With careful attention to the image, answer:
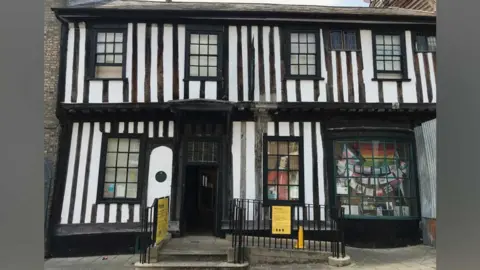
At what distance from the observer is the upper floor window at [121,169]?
367 inches

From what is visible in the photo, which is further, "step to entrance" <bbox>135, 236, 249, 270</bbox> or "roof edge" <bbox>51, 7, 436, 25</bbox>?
"roof edge" <bbox>51, 7, 436, 25</bbox>

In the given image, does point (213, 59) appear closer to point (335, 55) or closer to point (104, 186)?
point (335, 55)

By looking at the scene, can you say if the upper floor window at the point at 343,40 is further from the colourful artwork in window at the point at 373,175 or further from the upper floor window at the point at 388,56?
the colourful artwork in window at the point at 373,175

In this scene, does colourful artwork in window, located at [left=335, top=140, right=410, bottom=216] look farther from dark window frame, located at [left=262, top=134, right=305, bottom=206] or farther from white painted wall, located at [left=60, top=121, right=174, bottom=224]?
white painted wall, located at [left=60, top=121, right=174, bottom=224]

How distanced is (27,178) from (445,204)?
68.2 inches

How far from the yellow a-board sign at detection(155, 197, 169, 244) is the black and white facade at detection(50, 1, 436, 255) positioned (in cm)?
74

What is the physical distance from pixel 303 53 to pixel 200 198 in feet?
16.4

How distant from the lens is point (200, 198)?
36.4 feet

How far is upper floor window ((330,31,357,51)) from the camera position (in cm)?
991

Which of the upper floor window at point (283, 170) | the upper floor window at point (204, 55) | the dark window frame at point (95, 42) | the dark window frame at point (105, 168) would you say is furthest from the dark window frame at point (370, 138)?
the dark window frame at point (95, 42)

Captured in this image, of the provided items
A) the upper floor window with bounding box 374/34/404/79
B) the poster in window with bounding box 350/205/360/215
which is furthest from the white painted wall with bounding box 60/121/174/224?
the upper floor window with bounding box 374/34/404/79

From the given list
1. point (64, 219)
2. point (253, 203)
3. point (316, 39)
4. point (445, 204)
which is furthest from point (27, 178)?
point (316, 39)

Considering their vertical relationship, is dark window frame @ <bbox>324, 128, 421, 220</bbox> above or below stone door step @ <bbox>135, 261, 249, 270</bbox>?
above

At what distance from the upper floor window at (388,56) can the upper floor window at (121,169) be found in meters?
6.48
